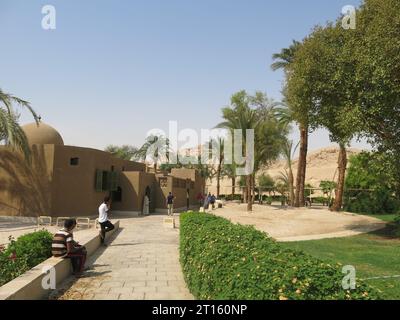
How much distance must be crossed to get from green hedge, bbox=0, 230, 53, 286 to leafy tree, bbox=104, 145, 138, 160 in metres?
41.1

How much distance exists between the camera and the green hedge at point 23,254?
24.8ft

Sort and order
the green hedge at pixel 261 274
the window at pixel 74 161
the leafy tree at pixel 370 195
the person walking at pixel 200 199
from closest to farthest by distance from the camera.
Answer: the green hedge at pixel 261 274 → the window at pixel 74 161 → the leafy tree at pixel 370 195 → the person walking at pixel 200 199

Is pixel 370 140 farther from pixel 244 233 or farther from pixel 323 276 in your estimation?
pixel 323 276

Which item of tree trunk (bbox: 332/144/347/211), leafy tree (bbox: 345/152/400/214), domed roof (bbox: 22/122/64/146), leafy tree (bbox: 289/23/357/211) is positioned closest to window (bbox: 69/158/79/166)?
domed roof (bbox: 22/122/64/146)

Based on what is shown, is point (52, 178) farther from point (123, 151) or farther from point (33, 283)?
point (123, 151)

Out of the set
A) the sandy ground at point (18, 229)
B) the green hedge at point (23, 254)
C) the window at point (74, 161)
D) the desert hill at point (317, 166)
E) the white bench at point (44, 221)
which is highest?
the desert hill at point (317, 166)

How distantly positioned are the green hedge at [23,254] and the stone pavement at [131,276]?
34.8 inches

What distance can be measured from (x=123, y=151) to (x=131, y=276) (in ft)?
157

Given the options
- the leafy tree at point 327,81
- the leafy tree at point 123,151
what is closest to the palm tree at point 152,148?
the leafy tree at point 123,151

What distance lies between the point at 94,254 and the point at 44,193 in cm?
1279

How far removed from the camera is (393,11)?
1471 centimetres

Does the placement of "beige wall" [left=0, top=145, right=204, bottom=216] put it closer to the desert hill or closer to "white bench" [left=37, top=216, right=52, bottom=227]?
"white bench" [left=37, top=216, right=52, bottom=227]

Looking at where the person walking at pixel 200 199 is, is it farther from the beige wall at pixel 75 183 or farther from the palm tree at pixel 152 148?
the beige wall at pixel 75 183

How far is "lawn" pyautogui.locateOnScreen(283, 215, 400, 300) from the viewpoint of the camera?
9.10 meters
